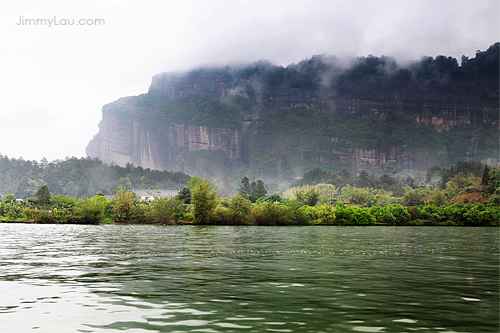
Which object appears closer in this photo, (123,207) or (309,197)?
(123,207)

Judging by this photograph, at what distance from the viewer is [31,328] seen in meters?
9.84

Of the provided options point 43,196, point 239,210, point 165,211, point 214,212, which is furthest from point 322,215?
point 43,196

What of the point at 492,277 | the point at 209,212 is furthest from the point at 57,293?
the point at 209,212

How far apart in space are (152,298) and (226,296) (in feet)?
7.40

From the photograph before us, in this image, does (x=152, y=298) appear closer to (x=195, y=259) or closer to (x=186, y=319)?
(x=186, y=319)

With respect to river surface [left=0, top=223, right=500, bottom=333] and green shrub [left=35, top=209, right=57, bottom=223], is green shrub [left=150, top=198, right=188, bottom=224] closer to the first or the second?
green shrub [left=35, top=209, right=57, bottom=223]

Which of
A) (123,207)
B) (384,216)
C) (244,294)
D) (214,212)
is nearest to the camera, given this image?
(244,294)

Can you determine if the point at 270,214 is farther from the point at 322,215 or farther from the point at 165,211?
the point at 165,211

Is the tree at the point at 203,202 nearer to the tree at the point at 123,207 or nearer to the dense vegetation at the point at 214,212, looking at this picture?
the dense vegetation at the point at 214,212

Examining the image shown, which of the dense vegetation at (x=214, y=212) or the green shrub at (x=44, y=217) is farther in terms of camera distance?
the dense vegetation at (x=214, y=212)

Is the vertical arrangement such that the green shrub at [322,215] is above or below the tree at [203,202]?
below

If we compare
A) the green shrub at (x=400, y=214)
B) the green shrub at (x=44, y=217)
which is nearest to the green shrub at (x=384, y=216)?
the green shrub at (x=400, y=214)

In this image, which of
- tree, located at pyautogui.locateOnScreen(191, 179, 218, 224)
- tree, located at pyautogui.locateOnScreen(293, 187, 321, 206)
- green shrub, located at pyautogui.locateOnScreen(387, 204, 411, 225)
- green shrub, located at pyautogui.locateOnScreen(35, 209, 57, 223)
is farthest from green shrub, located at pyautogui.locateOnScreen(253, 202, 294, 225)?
tree, located at pyautogui.locateOnScreen(293, 187, 321, 206)

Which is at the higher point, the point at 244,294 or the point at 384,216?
the point at 244,294
